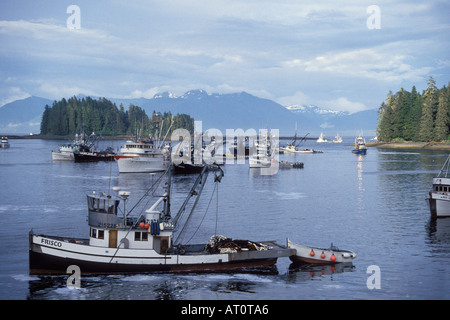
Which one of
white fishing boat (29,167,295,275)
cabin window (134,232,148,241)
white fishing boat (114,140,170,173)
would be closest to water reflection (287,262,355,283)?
white fishing boat (29,167,295,275)

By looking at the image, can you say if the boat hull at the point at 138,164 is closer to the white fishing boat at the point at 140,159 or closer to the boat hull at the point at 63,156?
the white fishing boat at the point at 140,159

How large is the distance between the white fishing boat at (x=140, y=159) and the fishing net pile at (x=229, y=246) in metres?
87.1

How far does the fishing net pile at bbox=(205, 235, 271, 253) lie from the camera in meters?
40.9

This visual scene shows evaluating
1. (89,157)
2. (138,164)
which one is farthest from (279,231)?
(89,157)

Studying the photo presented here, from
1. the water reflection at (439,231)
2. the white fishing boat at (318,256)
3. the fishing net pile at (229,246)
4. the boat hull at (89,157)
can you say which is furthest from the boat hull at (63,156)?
the white fishing boat at (318,256)

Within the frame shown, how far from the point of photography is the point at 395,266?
141ft

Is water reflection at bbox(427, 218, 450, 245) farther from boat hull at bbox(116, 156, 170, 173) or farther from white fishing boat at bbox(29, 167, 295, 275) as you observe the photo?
boat hull at bbox(116, 156, 170, 173)

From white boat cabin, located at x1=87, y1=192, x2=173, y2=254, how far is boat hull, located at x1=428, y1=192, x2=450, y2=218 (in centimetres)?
3902

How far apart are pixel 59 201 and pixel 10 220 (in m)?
16.1

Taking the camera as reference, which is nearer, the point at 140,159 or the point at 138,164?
the point at 140,159

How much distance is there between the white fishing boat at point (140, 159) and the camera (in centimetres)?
12925

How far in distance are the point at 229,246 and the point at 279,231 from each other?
16.5m

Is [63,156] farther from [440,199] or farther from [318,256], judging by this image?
[318,256]

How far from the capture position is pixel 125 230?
3850 cm
